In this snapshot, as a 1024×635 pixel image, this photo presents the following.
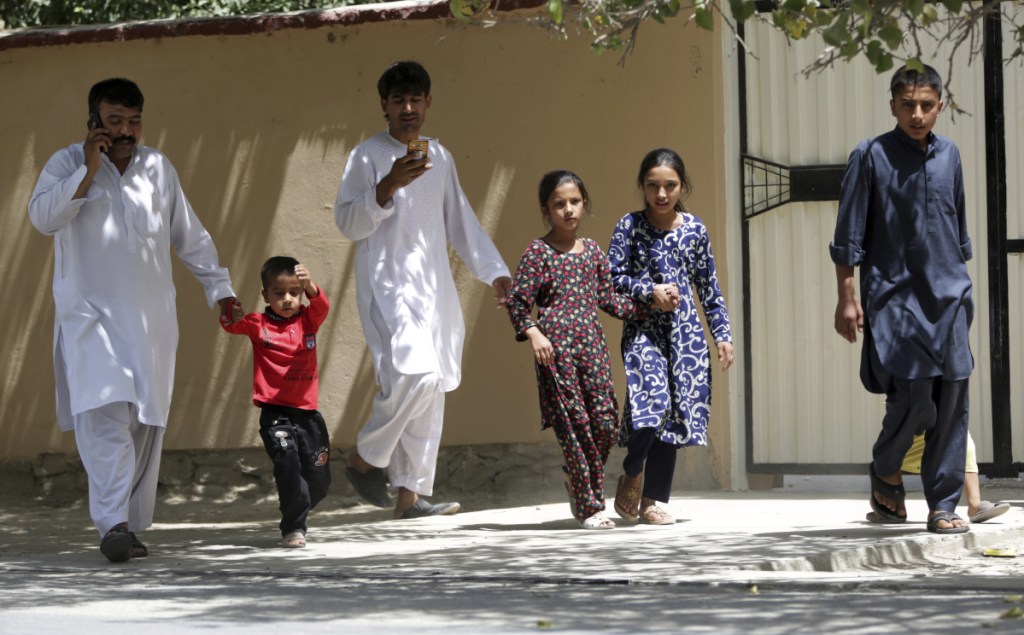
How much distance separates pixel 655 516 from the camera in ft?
22.7

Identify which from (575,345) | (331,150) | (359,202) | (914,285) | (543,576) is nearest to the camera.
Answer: (543,576)

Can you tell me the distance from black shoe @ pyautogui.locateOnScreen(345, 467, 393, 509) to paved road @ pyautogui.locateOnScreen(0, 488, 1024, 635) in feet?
0.38

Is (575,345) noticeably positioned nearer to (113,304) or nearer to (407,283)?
(407,283)

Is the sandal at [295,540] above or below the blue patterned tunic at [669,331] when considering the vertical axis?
below

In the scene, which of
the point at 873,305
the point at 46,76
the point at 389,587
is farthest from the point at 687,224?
the point at 46,76

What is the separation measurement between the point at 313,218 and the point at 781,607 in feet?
13.6

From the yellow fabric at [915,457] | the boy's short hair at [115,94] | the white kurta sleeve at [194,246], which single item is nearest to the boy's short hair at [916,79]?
the yellow fabric at [915,457]

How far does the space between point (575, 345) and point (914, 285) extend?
1.38m

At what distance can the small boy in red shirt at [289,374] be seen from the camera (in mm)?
6629

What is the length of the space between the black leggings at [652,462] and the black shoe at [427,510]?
92 centimetres

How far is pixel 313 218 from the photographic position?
8.33 meters

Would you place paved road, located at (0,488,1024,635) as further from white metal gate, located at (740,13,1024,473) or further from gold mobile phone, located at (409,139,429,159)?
gold mobile phone, located at (409,139,429,159)

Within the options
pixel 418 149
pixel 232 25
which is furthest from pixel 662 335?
pixel 232 25

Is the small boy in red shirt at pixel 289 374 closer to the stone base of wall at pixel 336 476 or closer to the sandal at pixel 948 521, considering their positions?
the stone base of wall at pixel 336 476
